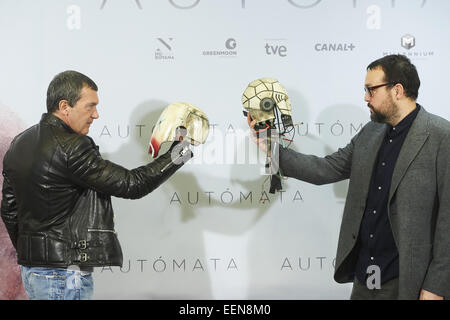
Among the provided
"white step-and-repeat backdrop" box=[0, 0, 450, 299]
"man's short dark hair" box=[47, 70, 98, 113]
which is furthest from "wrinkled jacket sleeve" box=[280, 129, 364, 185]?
"man's short dark hair" box=[47, 70, 98, 113]

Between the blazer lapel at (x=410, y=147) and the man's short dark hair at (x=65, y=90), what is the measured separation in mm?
1475

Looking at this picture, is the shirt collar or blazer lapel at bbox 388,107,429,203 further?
the shirt collar

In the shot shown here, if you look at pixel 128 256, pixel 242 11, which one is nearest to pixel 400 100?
pixel 242 11

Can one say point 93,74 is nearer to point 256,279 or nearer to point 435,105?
point 256,279

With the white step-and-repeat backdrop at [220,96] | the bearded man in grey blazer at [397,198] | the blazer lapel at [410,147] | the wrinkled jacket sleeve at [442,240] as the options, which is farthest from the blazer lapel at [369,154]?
the white step-and-repeat backdrop at [220,96]

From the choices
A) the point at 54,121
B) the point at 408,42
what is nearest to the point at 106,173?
the point at 54,121

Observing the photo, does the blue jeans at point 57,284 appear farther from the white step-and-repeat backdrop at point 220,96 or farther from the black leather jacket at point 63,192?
the white step-and-repeat backdrop at point 220,96

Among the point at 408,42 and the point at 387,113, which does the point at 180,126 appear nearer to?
the point at 387,113

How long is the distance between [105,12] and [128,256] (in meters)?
1.55

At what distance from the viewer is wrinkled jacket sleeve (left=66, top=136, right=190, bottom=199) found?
2414 mm

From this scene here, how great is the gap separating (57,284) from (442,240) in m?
→ 1.67

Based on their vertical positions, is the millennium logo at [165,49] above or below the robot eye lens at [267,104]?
above

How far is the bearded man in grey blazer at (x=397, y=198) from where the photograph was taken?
2.40 meters

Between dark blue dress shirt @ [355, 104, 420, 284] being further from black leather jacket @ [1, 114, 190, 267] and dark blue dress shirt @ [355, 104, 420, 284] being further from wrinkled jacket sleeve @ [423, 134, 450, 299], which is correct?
black leather jacket @ [1, 114, 190, 267]
